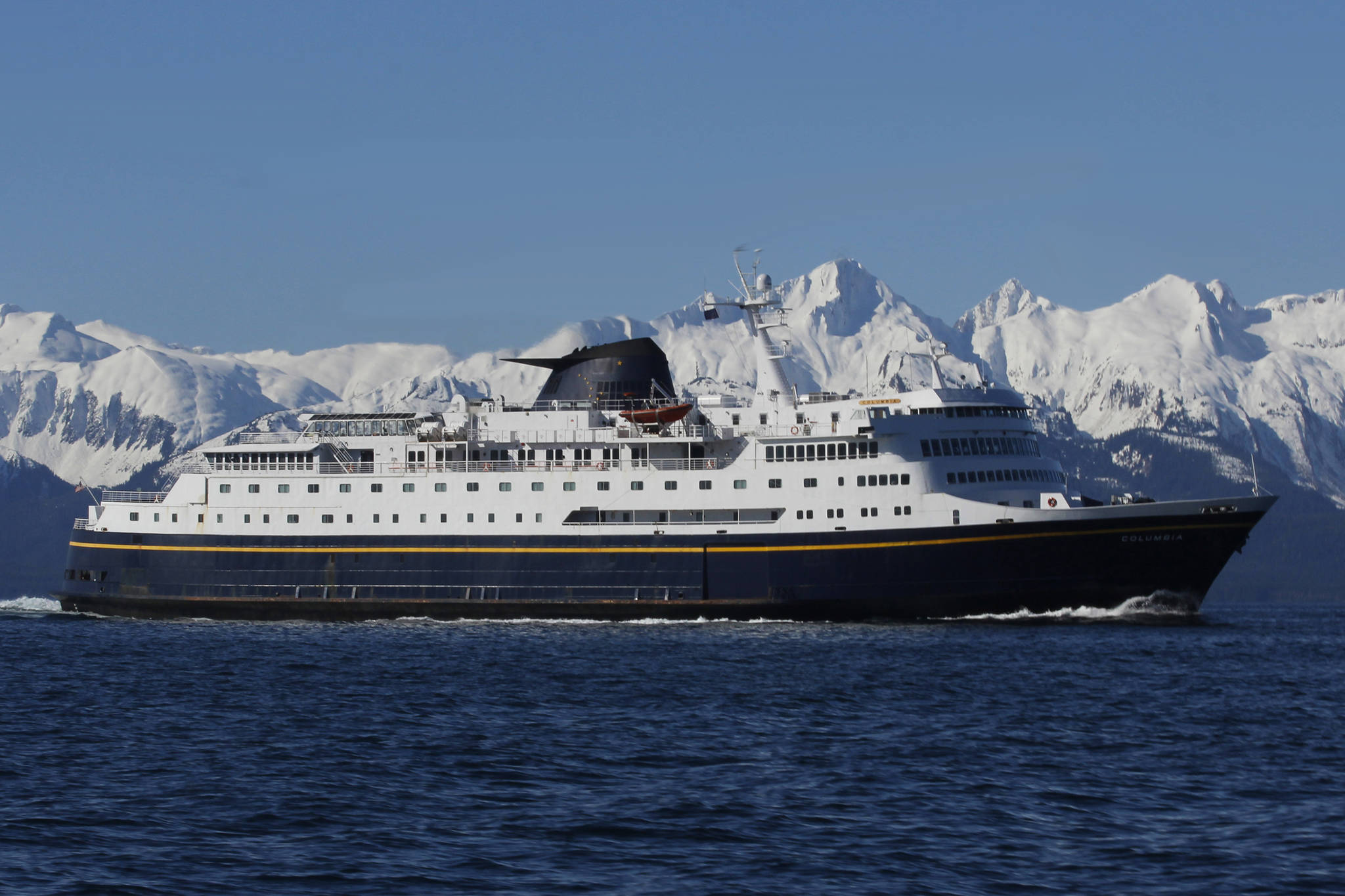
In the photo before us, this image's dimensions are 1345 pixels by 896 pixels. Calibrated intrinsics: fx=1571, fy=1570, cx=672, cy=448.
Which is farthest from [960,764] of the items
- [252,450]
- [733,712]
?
[252,450]

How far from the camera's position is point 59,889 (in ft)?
60.6

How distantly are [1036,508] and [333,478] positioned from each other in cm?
2315

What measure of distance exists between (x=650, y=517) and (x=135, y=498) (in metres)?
20.0

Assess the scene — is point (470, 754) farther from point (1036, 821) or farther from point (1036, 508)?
→ point (1036, 508)

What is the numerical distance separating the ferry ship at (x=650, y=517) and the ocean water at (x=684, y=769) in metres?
6.01

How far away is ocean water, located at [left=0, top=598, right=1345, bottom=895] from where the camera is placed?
63.2 ft

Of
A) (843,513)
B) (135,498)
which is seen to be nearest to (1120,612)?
(843,513)

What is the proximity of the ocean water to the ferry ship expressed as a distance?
6.01 m

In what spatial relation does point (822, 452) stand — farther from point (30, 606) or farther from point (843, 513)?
point (30, 606)

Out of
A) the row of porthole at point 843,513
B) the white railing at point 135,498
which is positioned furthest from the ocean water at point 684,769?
the white railing at point 135,498

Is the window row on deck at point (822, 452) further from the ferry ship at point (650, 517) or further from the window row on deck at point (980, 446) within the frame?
the window row on deck at point (980, 446)

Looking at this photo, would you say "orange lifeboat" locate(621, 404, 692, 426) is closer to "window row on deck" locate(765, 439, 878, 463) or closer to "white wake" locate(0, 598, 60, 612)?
"window row on deck" locate(765, 439, 878, 463)

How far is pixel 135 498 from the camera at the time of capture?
2240 inches

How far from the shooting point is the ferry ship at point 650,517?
46.9 m
